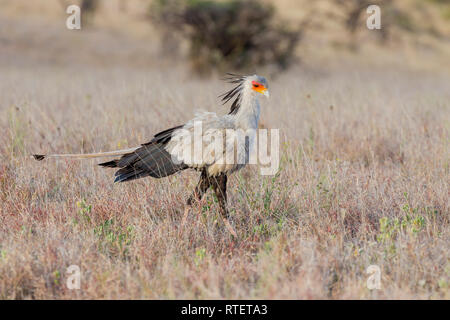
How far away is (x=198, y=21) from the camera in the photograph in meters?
15.2

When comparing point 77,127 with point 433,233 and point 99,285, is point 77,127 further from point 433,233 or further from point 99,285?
point 433,233

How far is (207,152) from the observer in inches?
151

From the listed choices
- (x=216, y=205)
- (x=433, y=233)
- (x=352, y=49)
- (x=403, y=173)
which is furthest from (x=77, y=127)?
(x=352, y=49)

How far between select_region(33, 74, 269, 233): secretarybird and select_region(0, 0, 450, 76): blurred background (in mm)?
10849

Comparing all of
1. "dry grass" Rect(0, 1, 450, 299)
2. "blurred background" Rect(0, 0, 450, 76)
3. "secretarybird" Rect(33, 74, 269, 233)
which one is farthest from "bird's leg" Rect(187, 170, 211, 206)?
"blurred background" Rect(0, 0, 450, 76)

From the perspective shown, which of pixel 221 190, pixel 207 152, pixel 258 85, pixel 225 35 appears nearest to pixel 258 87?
pixel 258 85

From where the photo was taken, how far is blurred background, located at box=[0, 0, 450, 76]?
49.3 ft

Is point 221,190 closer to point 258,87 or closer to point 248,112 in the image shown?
point 248,112

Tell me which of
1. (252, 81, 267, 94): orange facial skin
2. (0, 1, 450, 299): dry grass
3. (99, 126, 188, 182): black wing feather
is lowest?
(0, 1, 450, 299): dry grass

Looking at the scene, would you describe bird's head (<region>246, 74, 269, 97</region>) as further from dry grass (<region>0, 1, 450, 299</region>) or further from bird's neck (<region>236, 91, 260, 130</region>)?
dry grass (<region>0, 1, 450, 299</region>)

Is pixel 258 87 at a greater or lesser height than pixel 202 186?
greater

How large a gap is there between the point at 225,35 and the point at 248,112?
11.5m

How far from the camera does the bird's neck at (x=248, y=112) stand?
12.8 feet

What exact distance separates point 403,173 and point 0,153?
13.8ft
